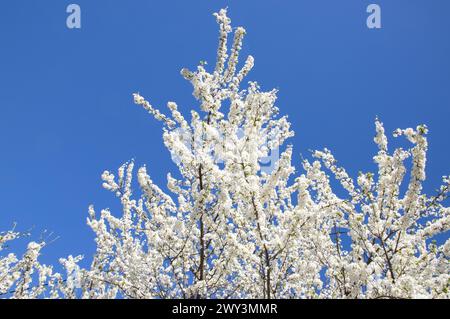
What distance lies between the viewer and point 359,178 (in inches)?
267

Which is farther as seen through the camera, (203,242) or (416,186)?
(203,242)

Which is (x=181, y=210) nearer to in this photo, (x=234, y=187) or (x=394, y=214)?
(x=234, y=187)

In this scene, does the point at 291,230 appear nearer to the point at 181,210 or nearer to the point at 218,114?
the point at 218,114

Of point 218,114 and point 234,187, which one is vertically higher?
point 218,114

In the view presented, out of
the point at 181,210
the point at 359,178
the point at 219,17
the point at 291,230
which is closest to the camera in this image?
the point at 291,230

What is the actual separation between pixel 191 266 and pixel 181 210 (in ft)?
5.17

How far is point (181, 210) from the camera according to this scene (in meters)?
8.29

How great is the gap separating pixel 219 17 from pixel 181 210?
427 cm

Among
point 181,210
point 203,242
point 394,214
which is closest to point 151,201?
point 181,210

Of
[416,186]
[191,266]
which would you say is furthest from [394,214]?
[191,266]
